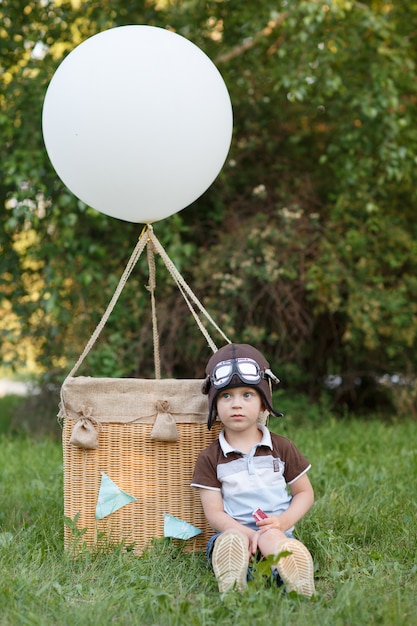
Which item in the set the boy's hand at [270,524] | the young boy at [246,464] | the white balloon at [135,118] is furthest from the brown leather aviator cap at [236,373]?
the white balloon at [135,118]

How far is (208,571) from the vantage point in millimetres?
2621

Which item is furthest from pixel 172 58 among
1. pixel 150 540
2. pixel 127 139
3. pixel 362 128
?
pixel 362 128

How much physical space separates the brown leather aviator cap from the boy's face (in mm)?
28

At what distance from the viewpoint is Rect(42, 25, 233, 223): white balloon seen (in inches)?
104

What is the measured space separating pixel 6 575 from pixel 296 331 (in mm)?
3203

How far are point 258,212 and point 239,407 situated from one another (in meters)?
3.03

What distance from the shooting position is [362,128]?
5.05 metres

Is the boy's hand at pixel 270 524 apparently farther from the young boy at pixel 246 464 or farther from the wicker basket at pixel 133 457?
the wicker basket at pixel 133 457

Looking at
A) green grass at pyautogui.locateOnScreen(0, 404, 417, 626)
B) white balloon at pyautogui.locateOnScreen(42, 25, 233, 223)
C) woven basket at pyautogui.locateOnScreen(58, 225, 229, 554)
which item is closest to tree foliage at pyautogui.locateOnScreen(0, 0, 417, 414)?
green grass at pyautogui.locateOnScreen(0, 404, 417, 626)

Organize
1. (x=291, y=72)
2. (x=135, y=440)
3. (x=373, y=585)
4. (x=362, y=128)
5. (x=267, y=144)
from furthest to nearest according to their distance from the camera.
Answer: (x=267, y=144), (x=362, y=128), (x=291, y=72), (x=135, y=440), (x=373, y=585)

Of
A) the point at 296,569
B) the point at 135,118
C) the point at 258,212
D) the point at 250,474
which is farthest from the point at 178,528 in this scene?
the point at 258,212

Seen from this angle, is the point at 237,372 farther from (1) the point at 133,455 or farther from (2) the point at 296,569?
(2) the point at 296,569

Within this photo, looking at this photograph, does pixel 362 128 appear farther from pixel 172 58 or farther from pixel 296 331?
pixel 172 58

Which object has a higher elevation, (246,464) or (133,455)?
(246,464)
